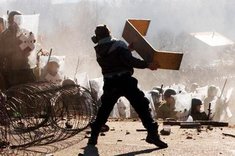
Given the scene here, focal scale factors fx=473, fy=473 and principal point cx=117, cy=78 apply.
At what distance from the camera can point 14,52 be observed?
11.0m

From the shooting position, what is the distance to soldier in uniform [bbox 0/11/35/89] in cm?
1078

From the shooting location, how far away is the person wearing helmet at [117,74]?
6.16 meters

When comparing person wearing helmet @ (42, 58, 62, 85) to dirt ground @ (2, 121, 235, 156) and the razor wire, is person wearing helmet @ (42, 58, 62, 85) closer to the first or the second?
the razor wire

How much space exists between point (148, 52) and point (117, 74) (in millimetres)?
527

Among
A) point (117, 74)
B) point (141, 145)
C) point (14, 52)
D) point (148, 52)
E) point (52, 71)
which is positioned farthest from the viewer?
point (52, 71)

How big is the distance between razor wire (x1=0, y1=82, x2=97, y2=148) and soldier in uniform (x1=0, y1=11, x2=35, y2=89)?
2.31 meters

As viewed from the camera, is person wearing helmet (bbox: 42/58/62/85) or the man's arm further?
person wearing helmet (bbox: 42/58/62/85)

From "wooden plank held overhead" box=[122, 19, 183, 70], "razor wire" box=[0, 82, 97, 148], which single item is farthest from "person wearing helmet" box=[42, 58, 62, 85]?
"wooden plank held overhead" box=[122, 19, 183, 70]

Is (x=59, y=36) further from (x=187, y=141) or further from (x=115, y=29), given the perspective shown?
(x=187, y=141)

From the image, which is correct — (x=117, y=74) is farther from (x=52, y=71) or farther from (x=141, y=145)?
(x=52, y=71)

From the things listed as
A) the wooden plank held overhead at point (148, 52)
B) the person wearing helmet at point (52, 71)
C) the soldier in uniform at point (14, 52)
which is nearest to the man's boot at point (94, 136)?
the wooden plank held overhead at point (148, 52)

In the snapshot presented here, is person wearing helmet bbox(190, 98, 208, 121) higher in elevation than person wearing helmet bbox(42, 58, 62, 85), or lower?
lower

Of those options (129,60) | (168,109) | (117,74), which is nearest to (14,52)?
(168,109)

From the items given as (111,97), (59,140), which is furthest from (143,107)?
(59,140)
